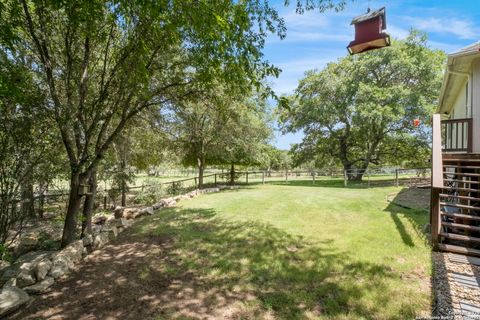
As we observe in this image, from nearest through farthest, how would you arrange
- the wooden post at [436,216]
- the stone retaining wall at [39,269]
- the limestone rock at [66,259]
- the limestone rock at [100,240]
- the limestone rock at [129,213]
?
1. the stone retaining wall at [39,269]
2. the limestone rock at [66,259]
3. the wooden post at [436,216]
4. the limestone rock at [100,240]
5. the limestone rock at [129,213]

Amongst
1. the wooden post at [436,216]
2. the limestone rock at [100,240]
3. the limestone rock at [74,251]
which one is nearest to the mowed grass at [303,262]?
the wooden post at [436,216]

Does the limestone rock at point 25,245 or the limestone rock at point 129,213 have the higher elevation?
the limestone rock at point 129,213

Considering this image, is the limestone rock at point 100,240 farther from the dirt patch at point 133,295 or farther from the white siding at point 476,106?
the white siding at point 476,106

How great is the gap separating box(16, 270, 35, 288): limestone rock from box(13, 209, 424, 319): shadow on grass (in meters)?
0.34

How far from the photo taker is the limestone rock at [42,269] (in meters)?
4.07

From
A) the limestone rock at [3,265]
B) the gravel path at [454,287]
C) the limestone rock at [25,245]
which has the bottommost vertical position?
the limestone rock at [25,245]

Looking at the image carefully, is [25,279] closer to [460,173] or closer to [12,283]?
[12,283]

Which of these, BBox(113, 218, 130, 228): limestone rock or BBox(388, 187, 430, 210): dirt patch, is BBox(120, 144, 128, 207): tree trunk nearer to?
BBox(113, 218, 130, 228): limestone rock

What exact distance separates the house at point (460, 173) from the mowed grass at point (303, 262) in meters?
0.50

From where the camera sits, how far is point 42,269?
13.6 ft

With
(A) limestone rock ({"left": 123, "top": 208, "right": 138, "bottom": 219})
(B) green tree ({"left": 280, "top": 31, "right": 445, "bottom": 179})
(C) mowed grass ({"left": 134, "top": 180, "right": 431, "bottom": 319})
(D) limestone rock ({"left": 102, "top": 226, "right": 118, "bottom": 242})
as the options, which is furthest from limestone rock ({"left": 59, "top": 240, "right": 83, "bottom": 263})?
(B) green tree ({"left": 280, "top": 31, "right": 445, "bottom": 179})

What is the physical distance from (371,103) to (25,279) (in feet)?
54.0

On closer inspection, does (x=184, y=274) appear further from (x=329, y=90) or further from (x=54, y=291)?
(x=329, y=90)

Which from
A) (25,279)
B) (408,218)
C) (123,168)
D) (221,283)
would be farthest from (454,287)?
(123,168)
